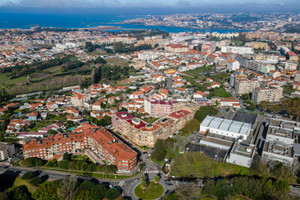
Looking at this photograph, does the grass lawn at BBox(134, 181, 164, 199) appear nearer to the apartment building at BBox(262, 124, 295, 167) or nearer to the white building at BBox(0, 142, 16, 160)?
the apartment building at BBox(262, 124, 295, 167)

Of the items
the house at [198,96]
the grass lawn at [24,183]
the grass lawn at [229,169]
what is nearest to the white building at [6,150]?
the grass lawn at [24,183]

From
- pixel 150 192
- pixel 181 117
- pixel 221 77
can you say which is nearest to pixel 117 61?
pixel 221 77

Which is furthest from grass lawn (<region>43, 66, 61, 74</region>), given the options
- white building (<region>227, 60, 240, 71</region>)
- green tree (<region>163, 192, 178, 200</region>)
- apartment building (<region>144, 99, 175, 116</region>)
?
green tree (<region>163, 192, 178, 200</region>)

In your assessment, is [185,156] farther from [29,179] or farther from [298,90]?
[298,90]

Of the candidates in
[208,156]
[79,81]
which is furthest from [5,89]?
[208,156]

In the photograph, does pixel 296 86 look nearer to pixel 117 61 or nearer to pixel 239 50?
pixel 239 50
